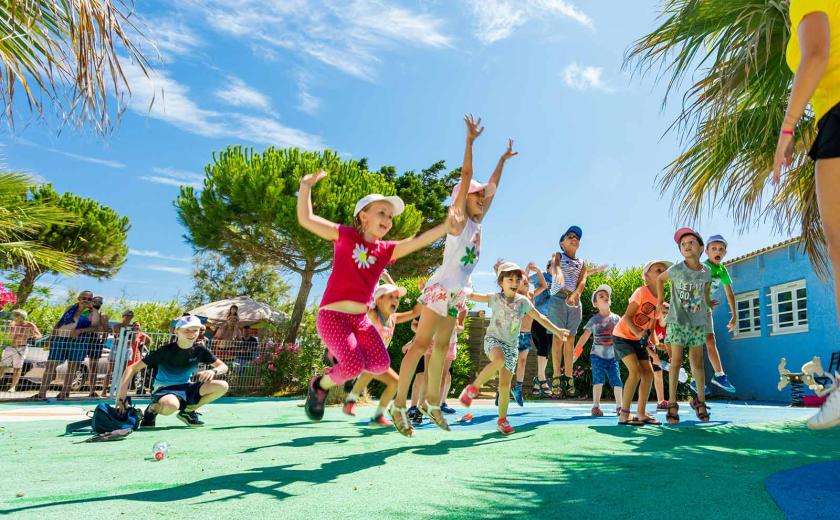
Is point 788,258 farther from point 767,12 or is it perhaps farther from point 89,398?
point 89,398

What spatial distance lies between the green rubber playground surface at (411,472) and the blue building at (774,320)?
29.7ft

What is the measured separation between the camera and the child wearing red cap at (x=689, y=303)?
5418 millimetres

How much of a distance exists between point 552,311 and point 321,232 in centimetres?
516

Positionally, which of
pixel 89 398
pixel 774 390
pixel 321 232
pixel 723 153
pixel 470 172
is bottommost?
pixel 89 398

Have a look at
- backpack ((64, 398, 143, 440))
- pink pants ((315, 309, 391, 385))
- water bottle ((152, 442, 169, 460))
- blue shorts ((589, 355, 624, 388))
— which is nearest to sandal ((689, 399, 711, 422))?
blue shorts ((589, 355, 624, 388))

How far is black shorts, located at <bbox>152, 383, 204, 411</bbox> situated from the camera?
570 centimetres

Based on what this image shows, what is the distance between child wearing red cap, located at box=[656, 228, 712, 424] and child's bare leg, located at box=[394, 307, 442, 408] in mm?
2494

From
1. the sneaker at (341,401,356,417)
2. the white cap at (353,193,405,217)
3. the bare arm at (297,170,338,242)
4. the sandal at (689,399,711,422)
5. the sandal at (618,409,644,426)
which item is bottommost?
the sandal at (618,409,644,426)

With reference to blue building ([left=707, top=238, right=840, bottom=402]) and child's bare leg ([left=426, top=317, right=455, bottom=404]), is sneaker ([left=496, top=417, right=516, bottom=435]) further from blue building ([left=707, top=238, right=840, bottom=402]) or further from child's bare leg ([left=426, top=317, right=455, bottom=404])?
blue building ([left=707, top=238, right=840, bottom=402])

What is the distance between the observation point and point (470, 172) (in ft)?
13.0

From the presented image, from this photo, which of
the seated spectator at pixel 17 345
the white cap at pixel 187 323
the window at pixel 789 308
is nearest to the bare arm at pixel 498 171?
the white cap at pixel 187 323

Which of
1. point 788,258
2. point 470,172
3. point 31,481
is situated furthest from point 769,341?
point 31,481

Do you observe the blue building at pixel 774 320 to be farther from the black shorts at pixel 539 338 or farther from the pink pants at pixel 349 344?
the pink pants at pixel 349 344

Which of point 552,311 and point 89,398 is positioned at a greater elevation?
point 552,311
